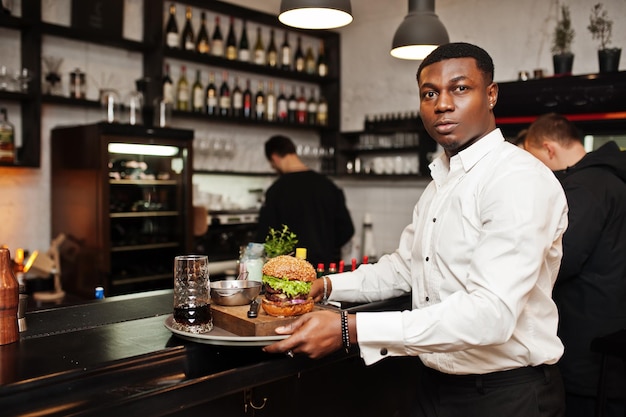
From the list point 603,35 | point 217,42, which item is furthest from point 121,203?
point 603,35

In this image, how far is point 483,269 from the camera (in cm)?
138

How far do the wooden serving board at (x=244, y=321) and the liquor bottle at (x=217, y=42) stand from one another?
4023mm

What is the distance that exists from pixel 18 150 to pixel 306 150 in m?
2.75

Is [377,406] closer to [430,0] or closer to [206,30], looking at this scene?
[430,0]

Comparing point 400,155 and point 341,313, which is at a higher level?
point 400,155

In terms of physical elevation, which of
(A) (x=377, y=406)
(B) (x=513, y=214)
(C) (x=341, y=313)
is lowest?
(A) (x=377, y=406)

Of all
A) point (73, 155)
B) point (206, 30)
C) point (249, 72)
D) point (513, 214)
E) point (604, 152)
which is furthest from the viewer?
point (249, 72)

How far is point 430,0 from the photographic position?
11.5 feet

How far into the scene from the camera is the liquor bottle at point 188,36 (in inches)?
198

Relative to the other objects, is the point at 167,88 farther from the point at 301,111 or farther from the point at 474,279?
the point at 474,279

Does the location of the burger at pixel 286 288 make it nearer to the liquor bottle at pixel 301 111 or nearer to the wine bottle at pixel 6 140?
the wine bottle at pixel 6 140

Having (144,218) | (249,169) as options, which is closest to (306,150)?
(249,169)

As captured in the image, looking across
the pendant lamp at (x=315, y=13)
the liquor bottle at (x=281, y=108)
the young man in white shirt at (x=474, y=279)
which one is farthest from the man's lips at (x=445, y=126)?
the liquor bottle at (x=281, y=108)

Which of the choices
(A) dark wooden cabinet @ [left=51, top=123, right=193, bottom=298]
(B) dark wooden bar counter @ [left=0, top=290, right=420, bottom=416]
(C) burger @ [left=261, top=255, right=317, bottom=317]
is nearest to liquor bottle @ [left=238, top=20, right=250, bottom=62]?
(A) dark wooden cabinet @ [left=51, top=123, right=193, bottom=298]
